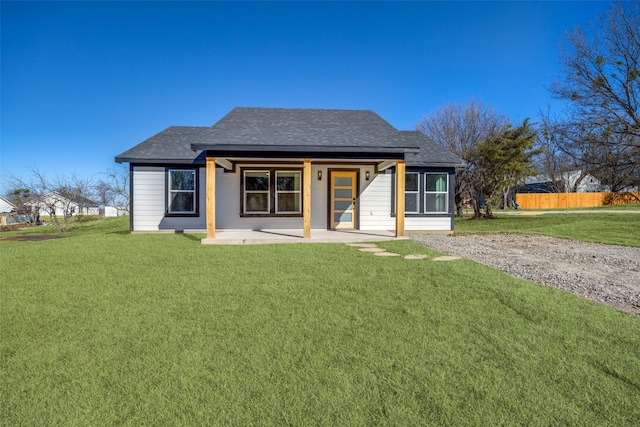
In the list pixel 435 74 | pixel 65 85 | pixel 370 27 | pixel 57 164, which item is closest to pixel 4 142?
Result: pixel 57 164

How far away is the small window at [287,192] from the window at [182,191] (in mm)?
3036

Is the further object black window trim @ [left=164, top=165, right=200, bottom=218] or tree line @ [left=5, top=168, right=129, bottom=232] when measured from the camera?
tree line @ [left=5, top=168, right=129, bottom=232]

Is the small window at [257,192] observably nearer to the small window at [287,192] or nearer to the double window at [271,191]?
the double window at [271,191]

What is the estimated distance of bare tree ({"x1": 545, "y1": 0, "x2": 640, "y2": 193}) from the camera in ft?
43.2

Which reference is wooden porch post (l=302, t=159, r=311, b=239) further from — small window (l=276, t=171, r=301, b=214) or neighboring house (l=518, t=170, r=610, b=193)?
neighboring house (l=518, t=170, r=610, b=193)

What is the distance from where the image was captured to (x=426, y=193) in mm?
11992

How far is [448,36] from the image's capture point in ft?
50.3

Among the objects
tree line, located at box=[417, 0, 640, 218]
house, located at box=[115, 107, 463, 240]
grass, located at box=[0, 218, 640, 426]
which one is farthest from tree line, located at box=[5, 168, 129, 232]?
tree line, located at box=[417, 0, 640, 218]

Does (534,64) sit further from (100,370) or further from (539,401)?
(100,370)

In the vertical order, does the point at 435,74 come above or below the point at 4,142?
above

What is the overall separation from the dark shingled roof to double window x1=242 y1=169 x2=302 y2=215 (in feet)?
5.89

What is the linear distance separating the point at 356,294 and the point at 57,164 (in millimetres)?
22549

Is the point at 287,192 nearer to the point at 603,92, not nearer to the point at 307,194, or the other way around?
the point at 307,194

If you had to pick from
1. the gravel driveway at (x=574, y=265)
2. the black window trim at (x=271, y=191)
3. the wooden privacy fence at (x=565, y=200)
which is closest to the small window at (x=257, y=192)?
the black window trim at (x=271, y=191)
